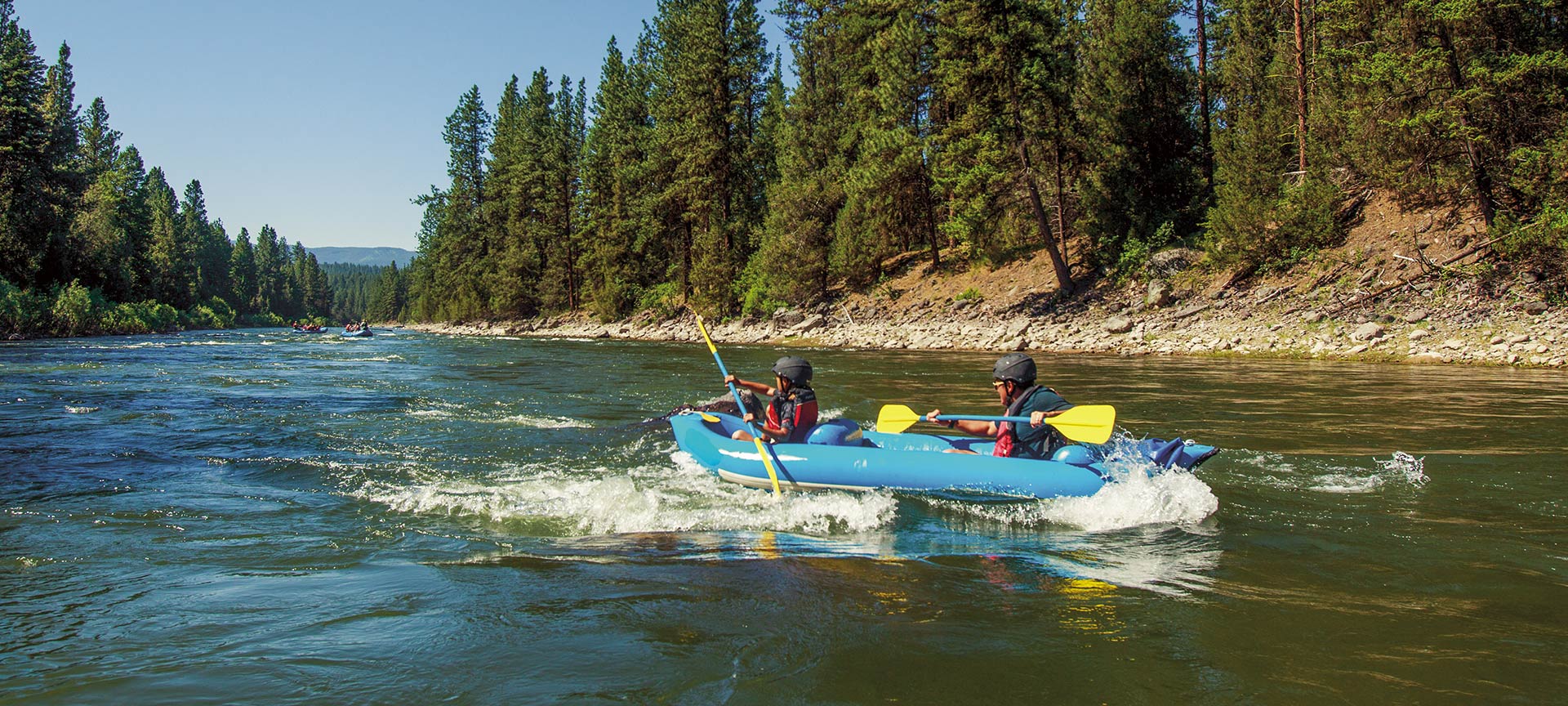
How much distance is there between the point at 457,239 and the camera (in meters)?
57.2

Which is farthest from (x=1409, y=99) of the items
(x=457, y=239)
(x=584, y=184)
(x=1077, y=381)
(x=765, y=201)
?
(x=457, y=239)

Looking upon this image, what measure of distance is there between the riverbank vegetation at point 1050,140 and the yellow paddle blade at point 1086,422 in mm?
13869

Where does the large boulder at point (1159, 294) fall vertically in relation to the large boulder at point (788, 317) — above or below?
above

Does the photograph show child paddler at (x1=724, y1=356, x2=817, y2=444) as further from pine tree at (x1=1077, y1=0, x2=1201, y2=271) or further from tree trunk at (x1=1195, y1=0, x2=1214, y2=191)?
tree trunk at (x1=1195, y1=0, x2=1214, y2=191)

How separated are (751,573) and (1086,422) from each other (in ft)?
9.92

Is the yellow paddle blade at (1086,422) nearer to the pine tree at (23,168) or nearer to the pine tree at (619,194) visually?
the pine tree at (619,194)

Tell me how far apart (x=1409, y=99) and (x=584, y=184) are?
119 feet

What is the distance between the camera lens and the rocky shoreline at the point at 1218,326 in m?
15.0

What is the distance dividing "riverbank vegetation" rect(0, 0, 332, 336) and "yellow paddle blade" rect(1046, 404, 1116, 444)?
3306 cm

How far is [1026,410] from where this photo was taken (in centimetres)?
658

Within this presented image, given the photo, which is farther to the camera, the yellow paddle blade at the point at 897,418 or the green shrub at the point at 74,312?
the green shrub at the point at 74,312

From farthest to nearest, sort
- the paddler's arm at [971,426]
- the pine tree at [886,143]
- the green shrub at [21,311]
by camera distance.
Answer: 1. the green shrub at [21,311]
2. the pine tree at [886,143]
3. the paddler's arm at [971,426]

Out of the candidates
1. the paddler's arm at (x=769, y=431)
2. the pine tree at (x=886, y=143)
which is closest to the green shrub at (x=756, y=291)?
the pine tree at (x=886, y=143)

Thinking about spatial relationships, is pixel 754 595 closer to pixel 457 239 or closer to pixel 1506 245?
pixel 1506 245
